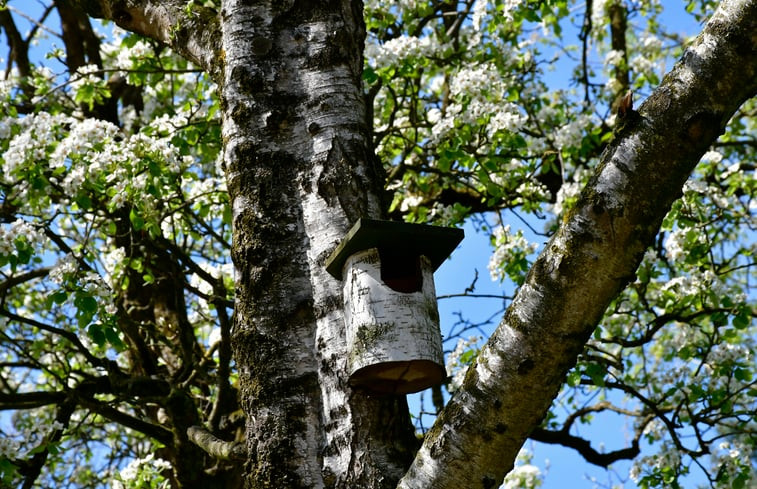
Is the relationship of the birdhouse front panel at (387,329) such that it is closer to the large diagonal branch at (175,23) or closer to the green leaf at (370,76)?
the large diagonal branch at (175,23)

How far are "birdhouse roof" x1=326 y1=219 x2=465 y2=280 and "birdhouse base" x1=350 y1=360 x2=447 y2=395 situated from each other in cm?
31

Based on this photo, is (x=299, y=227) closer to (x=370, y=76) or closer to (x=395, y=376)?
(x=395, y=376)

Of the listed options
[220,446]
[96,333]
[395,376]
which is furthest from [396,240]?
[96,333]

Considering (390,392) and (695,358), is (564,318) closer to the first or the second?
(390,392)

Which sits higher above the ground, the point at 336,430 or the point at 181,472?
the point at 181,472

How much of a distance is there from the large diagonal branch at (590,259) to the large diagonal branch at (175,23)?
1.51 meters

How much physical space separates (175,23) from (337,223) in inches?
50.1

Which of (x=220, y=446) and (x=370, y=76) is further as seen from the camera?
(x=370, y=76)

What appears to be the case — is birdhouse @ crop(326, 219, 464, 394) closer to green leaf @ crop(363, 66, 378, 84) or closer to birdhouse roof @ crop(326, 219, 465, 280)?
birdhouse roof @ crop(326, 219, 465, 280)

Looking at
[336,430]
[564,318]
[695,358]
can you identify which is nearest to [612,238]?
[564,318]

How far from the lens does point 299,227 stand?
2379 mm

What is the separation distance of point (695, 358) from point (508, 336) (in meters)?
4.00

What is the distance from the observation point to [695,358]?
538 centimetres

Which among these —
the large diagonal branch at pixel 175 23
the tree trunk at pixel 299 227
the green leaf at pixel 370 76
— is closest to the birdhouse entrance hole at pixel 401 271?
the tree trunk at pixel 299 227
